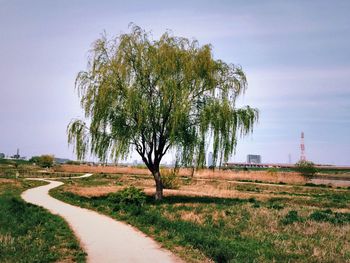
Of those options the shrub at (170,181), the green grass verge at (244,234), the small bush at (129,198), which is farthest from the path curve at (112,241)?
the shrub at (170,181)

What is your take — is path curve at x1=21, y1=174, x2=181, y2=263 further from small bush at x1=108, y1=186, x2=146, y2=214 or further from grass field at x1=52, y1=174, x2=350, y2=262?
small bush at x1=108, y1=186, x2=146, y2=214

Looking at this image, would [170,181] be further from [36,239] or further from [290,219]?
[36,239]

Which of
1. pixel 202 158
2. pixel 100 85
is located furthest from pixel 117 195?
pixel 100 85

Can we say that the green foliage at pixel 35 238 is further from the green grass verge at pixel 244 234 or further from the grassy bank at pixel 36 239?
the green grass verge at pixel 244 234

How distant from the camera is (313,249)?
10297mm

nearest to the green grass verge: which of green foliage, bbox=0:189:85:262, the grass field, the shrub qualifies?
the grass field

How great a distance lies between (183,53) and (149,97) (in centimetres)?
361

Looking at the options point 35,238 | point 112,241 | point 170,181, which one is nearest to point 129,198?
point 35,238

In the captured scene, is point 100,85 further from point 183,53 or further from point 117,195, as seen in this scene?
point 117,195

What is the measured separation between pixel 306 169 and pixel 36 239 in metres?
53.8

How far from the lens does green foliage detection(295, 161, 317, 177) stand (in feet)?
188

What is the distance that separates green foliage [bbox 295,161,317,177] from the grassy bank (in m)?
50.2

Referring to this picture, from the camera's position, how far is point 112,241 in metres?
10.8

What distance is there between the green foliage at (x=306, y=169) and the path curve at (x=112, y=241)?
48.9 m
